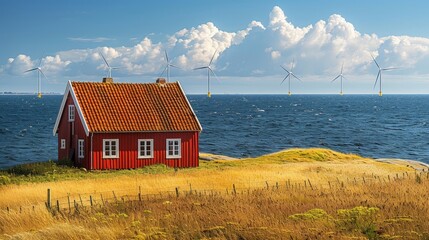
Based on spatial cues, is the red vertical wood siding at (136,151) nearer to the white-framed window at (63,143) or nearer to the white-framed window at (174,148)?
the white-framed window at (174,148)

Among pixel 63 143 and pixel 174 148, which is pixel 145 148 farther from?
pixel 63 143

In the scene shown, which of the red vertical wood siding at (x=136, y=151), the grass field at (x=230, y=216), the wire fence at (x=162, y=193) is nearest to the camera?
the grass field at (x=230, y=216)

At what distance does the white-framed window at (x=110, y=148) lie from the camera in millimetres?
40562

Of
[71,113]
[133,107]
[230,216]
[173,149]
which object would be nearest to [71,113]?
[71,113]

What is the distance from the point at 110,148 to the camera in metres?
40.8

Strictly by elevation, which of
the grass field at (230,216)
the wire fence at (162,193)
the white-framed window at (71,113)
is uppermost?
the white-framed window at (71,113)

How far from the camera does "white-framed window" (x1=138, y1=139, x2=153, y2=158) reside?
41.7m

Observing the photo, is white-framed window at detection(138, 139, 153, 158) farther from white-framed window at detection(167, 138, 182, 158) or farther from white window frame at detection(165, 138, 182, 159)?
white-framed window at detection(167, 138, 182, 158)

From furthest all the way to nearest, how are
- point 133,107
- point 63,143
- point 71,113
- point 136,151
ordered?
point 63,143 → point 71,113 → point 133,107 → point 136,151

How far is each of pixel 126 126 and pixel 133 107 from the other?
2.56m

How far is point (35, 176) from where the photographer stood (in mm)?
37250

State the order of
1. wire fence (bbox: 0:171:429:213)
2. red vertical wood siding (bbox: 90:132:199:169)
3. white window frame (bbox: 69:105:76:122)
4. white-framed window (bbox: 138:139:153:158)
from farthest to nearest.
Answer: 1. white window frame (bbox: 69:105:76:122)
2. white-framed window (bbox: 138:139:153:158)
3. red vertical wood siding (bbox: 90:132:199:169)
4. wire fence (bbox: 0:171:429:213)

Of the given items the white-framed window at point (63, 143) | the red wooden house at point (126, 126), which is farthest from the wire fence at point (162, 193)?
the white-framed window at point (63, 143)

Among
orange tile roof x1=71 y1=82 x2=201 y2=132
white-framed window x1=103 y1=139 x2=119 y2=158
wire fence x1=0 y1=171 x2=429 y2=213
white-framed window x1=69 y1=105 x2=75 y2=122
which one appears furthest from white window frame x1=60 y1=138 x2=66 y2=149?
wire fence x1=0 y1=171 x2=429 y2=213
